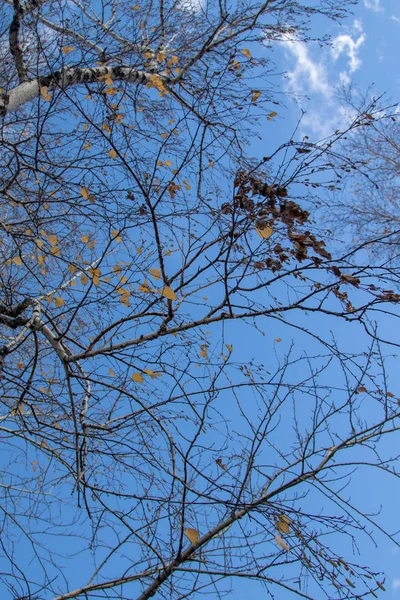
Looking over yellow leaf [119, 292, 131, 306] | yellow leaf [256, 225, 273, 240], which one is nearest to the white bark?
yellow leaf [119, 292, 131, 306]

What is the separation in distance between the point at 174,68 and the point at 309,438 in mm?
3527

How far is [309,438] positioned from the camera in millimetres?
2783

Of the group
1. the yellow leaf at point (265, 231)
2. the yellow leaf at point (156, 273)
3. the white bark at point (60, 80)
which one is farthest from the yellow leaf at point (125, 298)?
Answer: the white bark at point (60, 80)

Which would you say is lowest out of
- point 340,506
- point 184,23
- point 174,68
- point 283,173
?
point 340,506

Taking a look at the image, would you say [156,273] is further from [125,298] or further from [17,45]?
[17,45]

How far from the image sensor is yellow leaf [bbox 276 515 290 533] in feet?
6.57

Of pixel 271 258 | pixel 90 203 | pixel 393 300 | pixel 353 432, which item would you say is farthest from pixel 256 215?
pixel 353 432

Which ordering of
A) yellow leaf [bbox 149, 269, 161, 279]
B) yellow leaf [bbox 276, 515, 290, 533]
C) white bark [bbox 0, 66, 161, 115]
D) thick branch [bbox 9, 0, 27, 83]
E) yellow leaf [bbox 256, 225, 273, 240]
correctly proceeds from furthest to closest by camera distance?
thick branch [bbox 9, 0, 27, 83] < white bark [bbox 0, 66, 161, 115] < yellow leaf [bbox 149, 269, 161, 279] < yellow leaf [bbox 276, 515, 290, 533] < yellow leaf [bbox 256, 225, 273, 240]

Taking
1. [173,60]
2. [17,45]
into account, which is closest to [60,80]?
[17,45]

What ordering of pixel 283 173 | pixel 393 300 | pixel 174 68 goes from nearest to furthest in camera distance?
pixel 393 300, pixel 283 173, pixel 174 68

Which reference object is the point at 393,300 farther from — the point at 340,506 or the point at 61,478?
the point at 61,478

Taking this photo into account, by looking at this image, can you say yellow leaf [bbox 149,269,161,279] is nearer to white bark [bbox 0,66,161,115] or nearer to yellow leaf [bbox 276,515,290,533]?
yellow leaf [bbox 276,515,290,533]

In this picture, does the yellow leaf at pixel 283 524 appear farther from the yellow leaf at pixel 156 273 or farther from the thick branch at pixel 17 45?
the thick branch at pixel 17 45

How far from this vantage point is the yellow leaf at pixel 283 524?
6.57 feet
